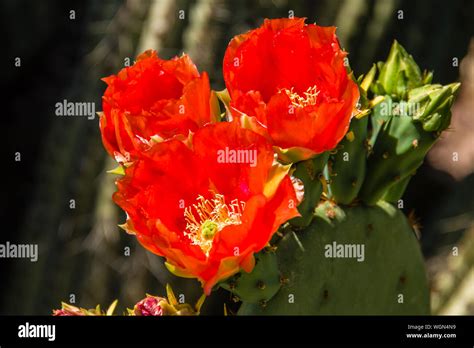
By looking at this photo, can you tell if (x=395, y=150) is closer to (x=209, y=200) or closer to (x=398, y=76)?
(x=398, y=76)

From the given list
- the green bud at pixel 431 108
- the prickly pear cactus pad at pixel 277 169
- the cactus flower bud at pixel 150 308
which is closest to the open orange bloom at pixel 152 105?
the prickly pear cactus pad at pixel 277 169

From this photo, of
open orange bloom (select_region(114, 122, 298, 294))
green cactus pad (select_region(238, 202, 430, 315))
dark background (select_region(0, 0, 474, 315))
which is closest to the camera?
open orange bloom (select_region(114, 122, 298, 294))

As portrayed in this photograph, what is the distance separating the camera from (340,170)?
2.91ft

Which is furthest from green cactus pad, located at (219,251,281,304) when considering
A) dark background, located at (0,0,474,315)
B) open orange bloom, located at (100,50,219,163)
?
dark background, located at (0,0,474,315)

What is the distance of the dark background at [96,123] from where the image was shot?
70.6 inches

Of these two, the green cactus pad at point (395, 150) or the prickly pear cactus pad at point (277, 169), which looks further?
the green cactus pad at point (395, 150)

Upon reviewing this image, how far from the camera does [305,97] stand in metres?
0.80

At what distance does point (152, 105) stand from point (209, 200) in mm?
99

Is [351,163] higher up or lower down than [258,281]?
higher up

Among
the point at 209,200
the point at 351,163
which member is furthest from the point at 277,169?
the point at 351,163

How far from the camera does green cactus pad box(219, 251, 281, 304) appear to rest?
30.8 inches

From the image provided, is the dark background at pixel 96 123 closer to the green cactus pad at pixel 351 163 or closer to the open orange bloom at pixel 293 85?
the green cactus pad at pixel 351 163

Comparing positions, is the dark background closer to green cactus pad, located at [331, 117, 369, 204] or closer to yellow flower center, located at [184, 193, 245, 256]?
green cactus pad, located at [331, 117, 369, 204]

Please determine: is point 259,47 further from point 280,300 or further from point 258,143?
point 280,300
